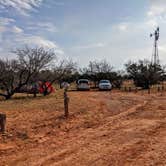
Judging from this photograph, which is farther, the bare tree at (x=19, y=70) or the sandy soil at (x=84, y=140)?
the bare tree at (x=19, y=70)

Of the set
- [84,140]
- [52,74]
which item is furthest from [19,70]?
[84,140]

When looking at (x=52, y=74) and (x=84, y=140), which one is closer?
(x=84, y=140)

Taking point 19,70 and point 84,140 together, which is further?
point 19,70

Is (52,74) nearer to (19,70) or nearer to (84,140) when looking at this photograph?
(19,70)

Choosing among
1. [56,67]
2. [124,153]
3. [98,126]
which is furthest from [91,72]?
[124,153]

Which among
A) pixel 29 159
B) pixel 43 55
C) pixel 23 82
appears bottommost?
pixel 29 159

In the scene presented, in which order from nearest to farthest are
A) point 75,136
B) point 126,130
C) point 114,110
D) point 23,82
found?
1. point 75,136
2. point 126,130
3. point 114,110
4. point 23,82

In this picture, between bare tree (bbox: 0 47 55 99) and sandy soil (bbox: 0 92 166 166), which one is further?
bare tree (bbox: 0 47 55 99)

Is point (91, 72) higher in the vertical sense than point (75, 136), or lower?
higher

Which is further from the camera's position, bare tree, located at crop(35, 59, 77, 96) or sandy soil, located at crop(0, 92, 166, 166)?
bare tree, located at crop(35, 59, 77, 96)

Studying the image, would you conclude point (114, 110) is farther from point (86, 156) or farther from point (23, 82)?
point (23, 82)

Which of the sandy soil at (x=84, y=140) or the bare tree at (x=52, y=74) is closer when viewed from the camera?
the sandy soil at (x=84, y=140)

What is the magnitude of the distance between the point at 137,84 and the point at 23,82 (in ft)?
70.0

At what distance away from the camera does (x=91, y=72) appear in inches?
2131
